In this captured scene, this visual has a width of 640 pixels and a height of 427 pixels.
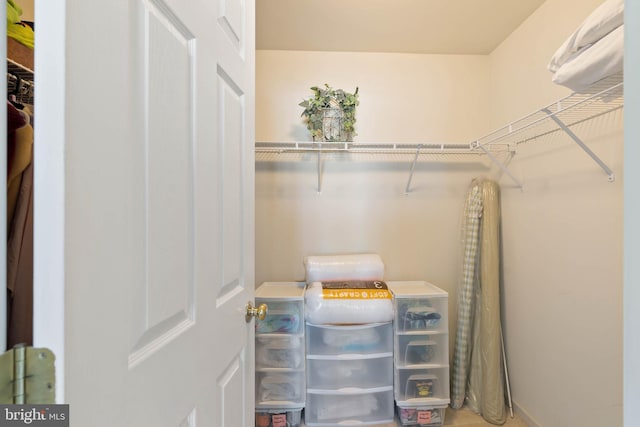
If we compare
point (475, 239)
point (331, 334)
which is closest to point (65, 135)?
point (331, 334)

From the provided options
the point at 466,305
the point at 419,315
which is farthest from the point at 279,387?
the point at 466,305

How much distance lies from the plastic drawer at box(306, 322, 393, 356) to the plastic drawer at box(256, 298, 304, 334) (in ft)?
0.24

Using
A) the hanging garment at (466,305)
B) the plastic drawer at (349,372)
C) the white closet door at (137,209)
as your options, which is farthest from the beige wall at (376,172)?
the white closet door at (137,209)

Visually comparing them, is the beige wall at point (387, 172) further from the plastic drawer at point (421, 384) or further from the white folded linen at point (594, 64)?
the white folded linen at point (594, 64)

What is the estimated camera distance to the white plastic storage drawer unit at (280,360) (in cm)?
164

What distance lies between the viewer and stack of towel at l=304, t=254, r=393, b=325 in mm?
1615

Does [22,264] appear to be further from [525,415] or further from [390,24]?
[525,415]

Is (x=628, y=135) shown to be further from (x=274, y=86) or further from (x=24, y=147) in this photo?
(x=274, y=86)

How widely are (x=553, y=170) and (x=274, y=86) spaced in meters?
1.70

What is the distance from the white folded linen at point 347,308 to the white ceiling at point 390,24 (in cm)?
155

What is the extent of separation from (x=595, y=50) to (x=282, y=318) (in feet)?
5.63

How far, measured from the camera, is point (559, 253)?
1475 millimetres

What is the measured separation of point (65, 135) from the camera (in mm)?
325

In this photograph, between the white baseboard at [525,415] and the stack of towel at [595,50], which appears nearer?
the stack of towel at [595,50]
